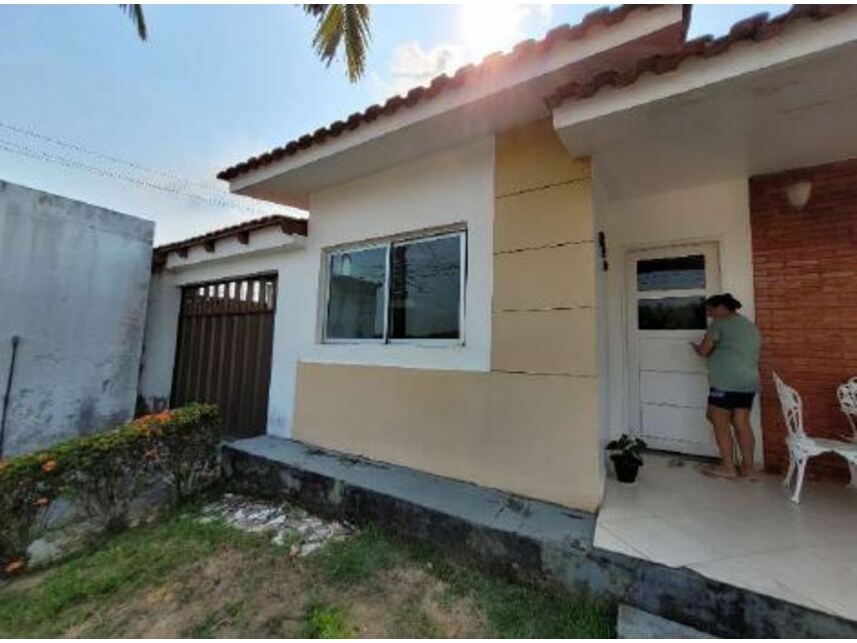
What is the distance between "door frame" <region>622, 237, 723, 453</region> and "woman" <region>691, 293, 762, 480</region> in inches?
22.9

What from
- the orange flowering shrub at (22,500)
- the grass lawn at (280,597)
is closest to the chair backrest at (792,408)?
the grass lawn at (280,597)

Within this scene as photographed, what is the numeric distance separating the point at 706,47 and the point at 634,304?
3115 millimetres

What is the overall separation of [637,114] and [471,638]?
3721 millimetres

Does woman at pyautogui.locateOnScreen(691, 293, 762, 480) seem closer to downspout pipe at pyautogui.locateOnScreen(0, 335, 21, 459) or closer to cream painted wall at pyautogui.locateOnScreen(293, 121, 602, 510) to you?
cream painted wall at pyautogui.locateOnScreen(293, 121, 602, 510)

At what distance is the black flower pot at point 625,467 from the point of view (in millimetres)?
3873

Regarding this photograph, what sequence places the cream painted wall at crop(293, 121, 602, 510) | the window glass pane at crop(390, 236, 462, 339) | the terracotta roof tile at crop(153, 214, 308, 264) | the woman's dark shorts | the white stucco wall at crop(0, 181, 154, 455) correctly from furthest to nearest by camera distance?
1. the white stucco wall at crop(0, 181, 154, 455)
2. the terracotta roof tile at crop(153, 214, 308, 264)
3. the window glass pane at crop(390, 236, 462, 339)
4. the woman's dark shorts
5. the cream painted wall at crop(293, 121, 602, 510)

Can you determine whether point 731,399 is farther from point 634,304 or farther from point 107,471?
point 107,471

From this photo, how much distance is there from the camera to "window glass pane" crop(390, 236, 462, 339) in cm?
445

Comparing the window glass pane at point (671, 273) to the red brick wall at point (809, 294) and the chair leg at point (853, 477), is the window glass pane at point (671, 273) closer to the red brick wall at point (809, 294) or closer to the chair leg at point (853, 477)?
the red brick wall at point (809, 294)

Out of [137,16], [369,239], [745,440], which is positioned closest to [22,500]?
[369,239]

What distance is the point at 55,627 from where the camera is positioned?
109 inches

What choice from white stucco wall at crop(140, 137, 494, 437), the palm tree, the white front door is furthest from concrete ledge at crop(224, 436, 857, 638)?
the palm tree

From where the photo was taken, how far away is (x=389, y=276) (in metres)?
4.95

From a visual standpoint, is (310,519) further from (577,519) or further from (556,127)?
(556,127)
